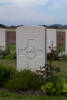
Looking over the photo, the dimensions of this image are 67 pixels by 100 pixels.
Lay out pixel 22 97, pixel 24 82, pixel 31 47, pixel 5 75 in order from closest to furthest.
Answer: pixel 22 97, pixel 24 82, pixel 5 75, pixel 31 47

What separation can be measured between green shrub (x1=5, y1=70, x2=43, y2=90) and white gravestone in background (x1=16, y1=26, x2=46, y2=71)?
157 cm

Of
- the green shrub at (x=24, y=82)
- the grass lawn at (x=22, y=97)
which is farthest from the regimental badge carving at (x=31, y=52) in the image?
the grass lawn at (x=22, y=97)

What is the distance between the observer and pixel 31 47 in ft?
31.1

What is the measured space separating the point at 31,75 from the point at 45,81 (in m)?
0.46

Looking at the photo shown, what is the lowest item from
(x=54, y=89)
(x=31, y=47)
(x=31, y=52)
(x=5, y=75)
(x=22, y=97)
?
(x=22, y=97)

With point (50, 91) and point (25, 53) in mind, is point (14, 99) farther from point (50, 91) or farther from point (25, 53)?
point (25, 53)

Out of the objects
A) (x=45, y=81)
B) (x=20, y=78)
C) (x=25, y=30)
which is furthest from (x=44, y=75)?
(x=25, y=30)

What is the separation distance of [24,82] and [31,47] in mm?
2106

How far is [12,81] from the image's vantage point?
300 inches

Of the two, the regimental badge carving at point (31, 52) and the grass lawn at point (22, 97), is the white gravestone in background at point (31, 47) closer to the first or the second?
the regimental badge carving at point (31, 52)

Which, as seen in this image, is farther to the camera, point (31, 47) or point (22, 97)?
point (31, 47)

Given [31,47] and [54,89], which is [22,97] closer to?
[54,89]

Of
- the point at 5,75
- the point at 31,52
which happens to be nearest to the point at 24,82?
the point at 5,75

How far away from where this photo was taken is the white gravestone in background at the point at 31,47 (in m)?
9.24
